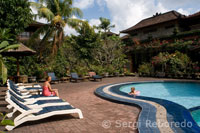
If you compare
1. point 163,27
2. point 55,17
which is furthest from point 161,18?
point 55,17

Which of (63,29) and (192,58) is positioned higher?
(63,29)

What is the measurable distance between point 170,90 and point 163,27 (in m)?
15.7

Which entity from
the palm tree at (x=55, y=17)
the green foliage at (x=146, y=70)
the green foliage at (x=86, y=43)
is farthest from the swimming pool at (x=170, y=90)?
the green foliage at (x=86, y=43)

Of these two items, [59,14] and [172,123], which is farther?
[59,14]

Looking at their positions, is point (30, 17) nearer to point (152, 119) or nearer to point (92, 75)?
point (92, 75)

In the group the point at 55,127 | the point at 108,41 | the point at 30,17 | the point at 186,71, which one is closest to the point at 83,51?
the point at 108,41

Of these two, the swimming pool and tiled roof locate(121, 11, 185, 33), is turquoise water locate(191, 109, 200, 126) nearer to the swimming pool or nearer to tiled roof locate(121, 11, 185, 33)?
the swimming pool

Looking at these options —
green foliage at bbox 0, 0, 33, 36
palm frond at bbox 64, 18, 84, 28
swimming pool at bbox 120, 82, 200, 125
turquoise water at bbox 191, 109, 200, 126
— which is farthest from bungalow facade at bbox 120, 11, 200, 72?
turquoise water at bbox 191, 109, 200, 126

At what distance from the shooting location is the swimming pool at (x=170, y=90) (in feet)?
33.9

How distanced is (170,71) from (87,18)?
37.6ft

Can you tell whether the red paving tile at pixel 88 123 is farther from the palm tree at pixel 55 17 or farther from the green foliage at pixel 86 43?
the green foliage at pixel 86 43

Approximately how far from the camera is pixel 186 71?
17.1m

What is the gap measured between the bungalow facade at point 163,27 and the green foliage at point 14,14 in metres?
15.9

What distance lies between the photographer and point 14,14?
12.4 metres
